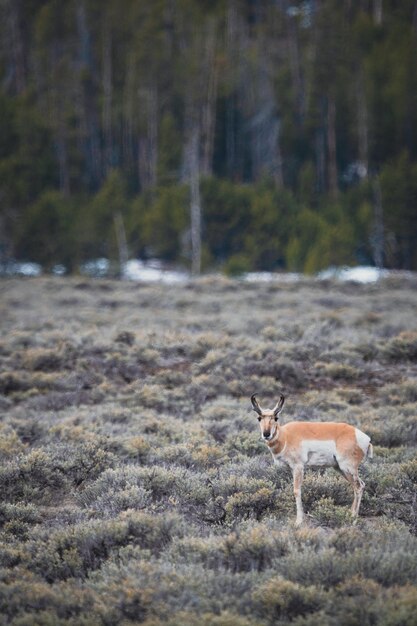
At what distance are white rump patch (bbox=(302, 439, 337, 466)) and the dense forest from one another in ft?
82.3

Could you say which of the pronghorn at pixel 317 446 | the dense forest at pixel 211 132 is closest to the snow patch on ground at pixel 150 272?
the dense forest at pixel 211 132

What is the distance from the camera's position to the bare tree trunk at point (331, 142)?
3844 cm

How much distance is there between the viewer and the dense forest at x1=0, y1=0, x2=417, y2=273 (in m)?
33.0

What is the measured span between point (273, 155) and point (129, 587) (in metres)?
37.4

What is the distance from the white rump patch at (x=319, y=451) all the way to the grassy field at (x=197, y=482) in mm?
448

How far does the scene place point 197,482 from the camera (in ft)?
22.5

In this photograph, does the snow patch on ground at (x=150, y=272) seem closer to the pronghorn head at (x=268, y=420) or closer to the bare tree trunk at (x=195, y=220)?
the bare tree trunk at (x=195, y=220)

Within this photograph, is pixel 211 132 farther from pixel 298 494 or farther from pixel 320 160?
pixel 298 494

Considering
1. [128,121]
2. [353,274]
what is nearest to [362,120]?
[353,274]

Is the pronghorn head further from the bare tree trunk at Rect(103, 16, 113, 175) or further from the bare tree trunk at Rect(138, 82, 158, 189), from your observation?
the bare tree trunk at Rect(103, 16, 113, 175)

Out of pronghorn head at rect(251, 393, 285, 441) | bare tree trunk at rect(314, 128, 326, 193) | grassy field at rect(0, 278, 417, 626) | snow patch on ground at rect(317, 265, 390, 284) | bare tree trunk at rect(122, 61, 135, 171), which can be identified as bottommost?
snow patch on ground at rect(317, 265, 390, 284)

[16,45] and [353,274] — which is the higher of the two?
[16,45]

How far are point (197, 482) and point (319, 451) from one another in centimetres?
142

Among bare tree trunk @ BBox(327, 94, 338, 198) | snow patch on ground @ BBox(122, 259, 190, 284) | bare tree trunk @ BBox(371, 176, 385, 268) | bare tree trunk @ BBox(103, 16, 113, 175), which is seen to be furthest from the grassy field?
bare tree trunk @ BBox(103, 16, 113, 175)
